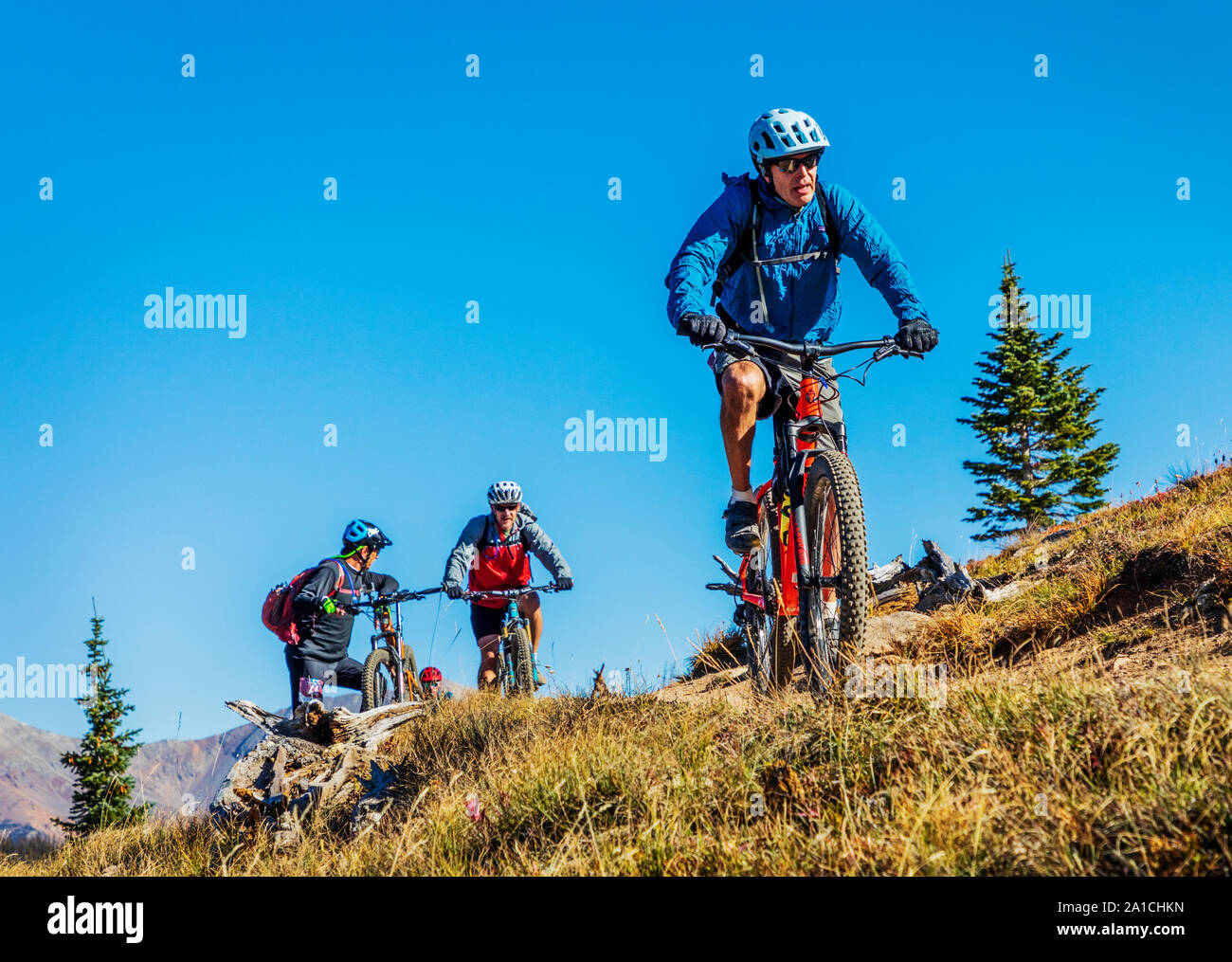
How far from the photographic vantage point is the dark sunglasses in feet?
17.6

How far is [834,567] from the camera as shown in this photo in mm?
5109

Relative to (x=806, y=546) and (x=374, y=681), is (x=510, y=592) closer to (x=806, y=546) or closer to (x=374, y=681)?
(x=374, y=681)

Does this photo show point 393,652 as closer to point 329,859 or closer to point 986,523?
point 329,859

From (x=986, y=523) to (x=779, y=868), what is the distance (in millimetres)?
30869

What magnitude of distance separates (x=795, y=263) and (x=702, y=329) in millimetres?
1053

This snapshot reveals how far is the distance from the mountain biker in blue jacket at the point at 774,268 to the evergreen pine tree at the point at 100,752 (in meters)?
27.7

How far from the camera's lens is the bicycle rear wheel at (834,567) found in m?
4.73

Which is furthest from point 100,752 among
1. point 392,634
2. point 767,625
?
point 767,625

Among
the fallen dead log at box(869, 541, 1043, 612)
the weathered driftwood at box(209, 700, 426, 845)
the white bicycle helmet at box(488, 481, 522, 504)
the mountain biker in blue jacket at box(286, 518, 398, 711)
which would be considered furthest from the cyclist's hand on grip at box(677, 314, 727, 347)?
the mountain biker in blue jacket at box(286, 518, 398, 711)

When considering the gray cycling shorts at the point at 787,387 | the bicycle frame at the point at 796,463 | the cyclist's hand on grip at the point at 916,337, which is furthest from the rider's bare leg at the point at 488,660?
the cyclist's hand on grip at the point at 916,337

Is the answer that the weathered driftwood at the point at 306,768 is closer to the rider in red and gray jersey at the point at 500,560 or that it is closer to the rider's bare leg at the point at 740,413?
the rider in red and gray jersey at the point at 500,560

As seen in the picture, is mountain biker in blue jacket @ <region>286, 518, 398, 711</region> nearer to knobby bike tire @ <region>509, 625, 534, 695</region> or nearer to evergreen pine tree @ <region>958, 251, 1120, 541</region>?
knobby bike tire @ <region>509, 625, 534, 695</region>

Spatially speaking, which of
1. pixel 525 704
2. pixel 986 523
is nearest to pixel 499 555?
pixel 525 704

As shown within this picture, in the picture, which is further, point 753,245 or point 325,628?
point 325,628
